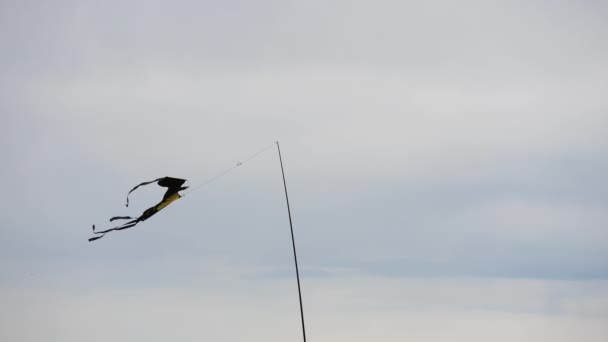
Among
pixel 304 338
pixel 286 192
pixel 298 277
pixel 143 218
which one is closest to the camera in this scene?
pixel 304 338

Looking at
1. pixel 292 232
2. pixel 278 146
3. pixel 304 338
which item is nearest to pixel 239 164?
pixel 278 146

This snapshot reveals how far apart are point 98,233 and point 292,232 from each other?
→ 1164 centimetres

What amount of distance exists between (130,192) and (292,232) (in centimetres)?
1041

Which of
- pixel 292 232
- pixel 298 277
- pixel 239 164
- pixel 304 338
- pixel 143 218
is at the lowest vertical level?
pixel 304 338

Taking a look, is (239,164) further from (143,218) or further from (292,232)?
(143,218)

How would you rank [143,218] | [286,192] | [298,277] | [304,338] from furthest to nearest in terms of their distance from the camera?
[143,218] → [286,192] → [298,277] → [304,338]

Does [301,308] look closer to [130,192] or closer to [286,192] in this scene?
[286,192]

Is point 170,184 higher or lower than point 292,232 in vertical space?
higher

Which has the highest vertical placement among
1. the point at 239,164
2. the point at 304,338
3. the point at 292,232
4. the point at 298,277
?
the point at 239,164

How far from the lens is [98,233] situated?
100 feet

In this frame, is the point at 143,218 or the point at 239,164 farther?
the point at 143,218

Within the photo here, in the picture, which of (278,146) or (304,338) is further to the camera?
(278,146)

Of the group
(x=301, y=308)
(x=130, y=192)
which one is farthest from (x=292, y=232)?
(x=130, y=192)

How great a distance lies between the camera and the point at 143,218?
3559 centimetres
